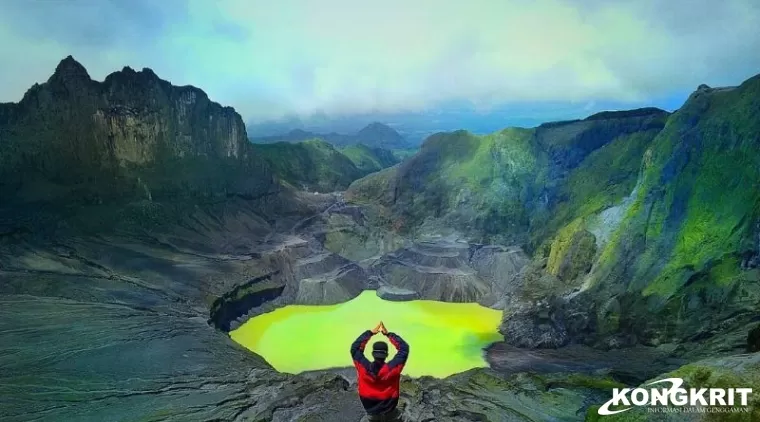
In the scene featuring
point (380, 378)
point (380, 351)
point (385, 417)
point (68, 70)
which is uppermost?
point (68, 70)

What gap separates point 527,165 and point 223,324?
6520 cm

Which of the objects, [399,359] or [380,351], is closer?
[380,351]

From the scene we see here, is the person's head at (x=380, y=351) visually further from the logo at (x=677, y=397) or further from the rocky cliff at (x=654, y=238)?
the rocky cliff at (x=654, y=238)

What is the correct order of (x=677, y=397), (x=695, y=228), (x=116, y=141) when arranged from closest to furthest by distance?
(x=677, y=397) < (x=695, y=228) < (x=116, y=141)

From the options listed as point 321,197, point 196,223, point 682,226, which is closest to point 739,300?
point 682,226

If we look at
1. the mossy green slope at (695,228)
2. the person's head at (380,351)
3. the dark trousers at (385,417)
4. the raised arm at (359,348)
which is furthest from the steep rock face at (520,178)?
the person's head at (380,351)

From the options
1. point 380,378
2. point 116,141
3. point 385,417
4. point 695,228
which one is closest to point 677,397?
point 385,417

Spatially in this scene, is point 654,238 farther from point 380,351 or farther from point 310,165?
point 310,165

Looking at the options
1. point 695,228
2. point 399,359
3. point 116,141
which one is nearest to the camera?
point 399,359

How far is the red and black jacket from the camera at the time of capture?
13.0 m

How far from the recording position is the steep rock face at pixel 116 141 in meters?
77.1

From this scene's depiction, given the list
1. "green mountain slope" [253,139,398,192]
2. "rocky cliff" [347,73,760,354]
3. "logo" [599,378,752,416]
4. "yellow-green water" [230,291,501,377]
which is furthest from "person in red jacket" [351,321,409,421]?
"green mountain slope" [253,139,398,192]

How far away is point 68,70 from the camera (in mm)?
83250

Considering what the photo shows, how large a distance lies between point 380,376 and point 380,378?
62 mm
